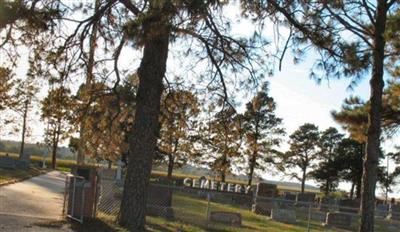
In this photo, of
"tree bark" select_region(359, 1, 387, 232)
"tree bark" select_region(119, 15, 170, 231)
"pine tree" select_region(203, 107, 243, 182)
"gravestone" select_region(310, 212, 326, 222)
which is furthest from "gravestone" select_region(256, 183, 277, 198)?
"tree bark" select_region(119, 15, 170, 231)

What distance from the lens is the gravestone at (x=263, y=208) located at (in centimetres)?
3097

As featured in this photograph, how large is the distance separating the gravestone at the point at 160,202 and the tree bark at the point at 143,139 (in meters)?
5.46

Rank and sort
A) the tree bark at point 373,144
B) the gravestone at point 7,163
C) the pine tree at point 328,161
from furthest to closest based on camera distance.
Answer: the pine tree at point 328,161 → the gravestone at point 7,163 → the tree bark at point 373,144

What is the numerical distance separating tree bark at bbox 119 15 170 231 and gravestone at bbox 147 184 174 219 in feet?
17.9

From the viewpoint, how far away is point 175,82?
16609 mm

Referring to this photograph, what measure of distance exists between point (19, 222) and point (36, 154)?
104906 millimetres

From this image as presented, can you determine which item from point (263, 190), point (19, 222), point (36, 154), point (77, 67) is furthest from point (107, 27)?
point (36, 154)

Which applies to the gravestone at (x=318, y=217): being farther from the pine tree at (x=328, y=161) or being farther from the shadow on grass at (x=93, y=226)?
the pine tree at (x=328, y=161)

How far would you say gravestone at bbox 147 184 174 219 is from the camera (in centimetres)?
1936

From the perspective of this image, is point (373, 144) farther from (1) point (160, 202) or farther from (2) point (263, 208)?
(2) point (263, 208)

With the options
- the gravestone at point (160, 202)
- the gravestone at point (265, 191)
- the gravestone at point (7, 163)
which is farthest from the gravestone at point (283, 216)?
the gravestone at point (7, 163)

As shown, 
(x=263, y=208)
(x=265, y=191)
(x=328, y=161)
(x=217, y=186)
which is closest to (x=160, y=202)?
(x=263, y=208)

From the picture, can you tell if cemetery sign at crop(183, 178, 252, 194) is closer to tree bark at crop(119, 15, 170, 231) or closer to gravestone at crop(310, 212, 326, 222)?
gravestone at crop(310, 212, 326, 222)

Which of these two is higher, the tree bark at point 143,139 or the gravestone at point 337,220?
the tree bark at point 143,139
